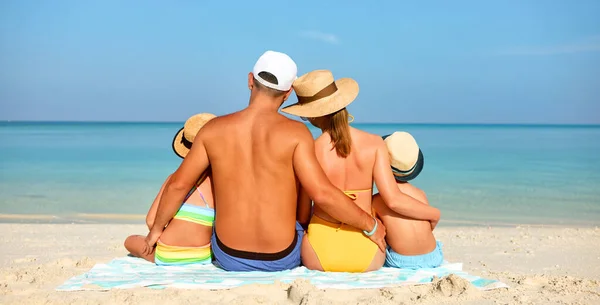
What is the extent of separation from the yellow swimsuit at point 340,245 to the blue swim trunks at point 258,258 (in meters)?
0.12

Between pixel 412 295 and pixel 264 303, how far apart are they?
845 millimetres

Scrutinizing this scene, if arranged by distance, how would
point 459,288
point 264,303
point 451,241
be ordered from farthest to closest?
point 451,241 < point 459,288 < point 264,303

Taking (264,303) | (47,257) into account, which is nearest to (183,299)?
(264,303)

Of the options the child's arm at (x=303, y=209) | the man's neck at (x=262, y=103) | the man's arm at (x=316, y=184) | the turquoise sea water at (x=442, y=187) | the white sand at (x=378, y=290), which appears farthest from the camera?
the turquoise sea water at (x=442, y=187)

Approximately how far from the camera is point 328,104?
3945 mm

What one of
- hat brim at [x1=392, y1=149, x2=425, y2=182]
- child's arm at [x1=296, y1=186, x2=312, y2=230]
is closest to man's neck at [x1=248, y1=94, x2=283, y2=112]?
child's arm at [x1=296, y1=186, x2=312, y2=230]

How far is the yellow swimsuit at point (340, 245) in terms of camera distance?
4031 millimetres

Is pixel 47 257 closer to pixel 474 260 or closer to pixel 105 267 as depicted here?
pixel 105 267

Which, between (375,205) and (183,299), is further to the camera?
(375,205)

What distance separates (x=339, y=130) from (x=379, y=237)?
2.41 ft

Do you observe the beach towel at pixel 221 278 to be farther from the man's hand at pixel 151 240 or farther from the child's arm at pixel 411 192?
the child's arm at pixel 411 192

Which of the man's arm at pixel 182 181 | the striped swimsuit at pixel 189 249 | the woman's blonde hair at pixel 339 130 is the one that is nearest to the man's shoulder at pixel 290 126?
the woman's blonde hair at pixel 339 130

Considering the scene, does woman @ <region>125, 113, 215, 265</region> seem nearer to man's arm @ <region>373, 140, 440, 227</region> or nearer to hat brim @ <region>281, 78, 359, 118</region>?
hat brim @ <region>281, 78, 359, 118</region>

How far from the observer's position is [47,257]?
5.16 m
